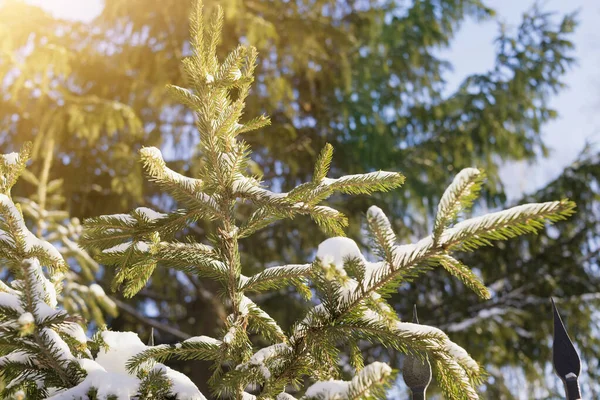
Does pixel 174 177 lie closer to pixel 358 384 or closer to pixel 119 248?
pixel 119 248

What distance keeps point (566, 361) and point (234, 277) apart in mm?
770

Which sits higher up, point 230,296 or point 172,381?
point 230,296

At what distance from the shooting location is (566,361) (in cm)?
131

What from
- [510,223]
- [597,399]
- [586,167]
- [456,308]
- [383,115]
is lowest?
[597,399]

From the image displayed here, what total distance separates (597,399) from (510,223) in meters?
6.06

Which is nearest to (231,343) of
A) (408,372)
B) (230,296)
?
(230,296)

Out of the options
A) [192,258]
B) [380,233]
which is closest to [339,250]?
[380,233]

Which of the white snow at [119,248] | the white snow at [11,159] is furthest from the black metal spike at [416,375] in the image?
the white snow at [11,159]

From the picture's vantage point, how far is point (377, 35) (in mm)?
6719

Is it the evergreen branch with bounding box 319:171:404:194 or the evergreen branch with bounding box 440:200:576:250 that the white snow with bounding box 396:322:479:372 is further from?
the evergreen branch with bounding box 319:171:404:194

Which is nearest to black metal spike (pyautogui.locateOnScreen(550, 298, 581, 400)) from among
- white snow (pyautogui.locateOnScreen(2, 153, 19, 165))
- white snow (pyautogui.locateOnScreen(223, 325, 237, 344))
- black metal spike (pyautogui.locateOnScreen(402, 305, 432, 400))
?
black metal spike (pyautogui.locateOnScreen(402, 305, 432, 400))

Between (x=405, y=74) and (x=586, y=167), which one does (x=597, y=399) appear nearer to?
(x=586, y=167)

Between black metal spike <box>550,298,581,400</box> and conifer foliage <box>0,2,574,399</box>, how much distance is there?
35cm

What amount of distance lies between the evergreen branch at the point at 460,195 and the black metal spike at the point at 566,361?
538mm
